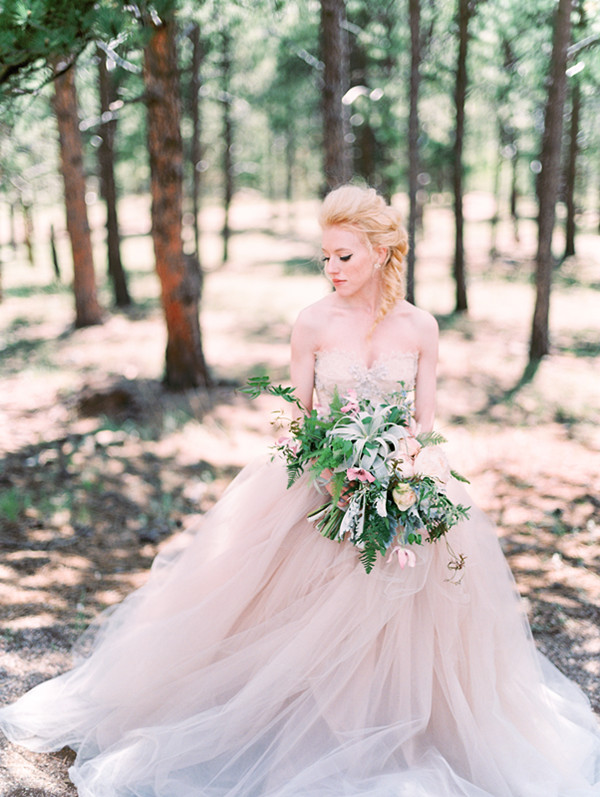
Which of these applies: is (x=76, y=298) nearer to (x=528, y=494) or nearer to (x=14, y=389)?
(x=14, y=389)

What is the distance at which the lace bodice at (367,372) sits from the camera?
310 cm

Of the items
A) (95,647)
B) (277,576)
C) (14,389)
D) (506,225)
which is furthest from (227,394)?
(506,225)

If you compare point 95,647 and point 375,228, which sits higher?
point 375,228

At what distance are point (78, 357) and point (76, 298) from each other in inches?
105

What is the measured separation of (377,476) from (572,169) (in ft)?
66.0

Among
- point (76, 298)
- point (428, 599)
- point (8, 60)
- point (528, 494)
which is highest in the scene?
point (8, 60)

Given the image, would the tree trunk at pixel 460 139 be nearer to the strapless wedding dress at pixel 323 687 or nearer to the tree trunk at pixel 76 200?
the tree trunk at pixel 76 200

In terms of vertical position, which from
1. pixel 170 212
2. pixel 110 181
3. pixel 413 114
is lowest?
pixel 170 212

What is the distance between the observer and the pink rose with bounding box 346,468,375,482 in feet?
8.60

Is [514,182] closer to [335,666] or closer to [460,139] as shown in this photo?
[460,139]

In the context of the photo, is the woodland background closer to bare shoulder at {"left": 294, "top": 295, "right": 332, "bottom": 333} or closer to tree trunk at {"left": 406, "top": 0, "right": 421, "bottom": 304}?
tree trunk at {"left": 406, "top": 0, "right": 421, "bottom": 304}

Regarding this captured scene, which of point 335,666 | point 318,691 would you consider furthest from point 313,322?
point 318,691

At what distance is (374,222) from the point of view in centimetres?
298

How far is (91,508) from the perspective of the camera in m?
5.92
